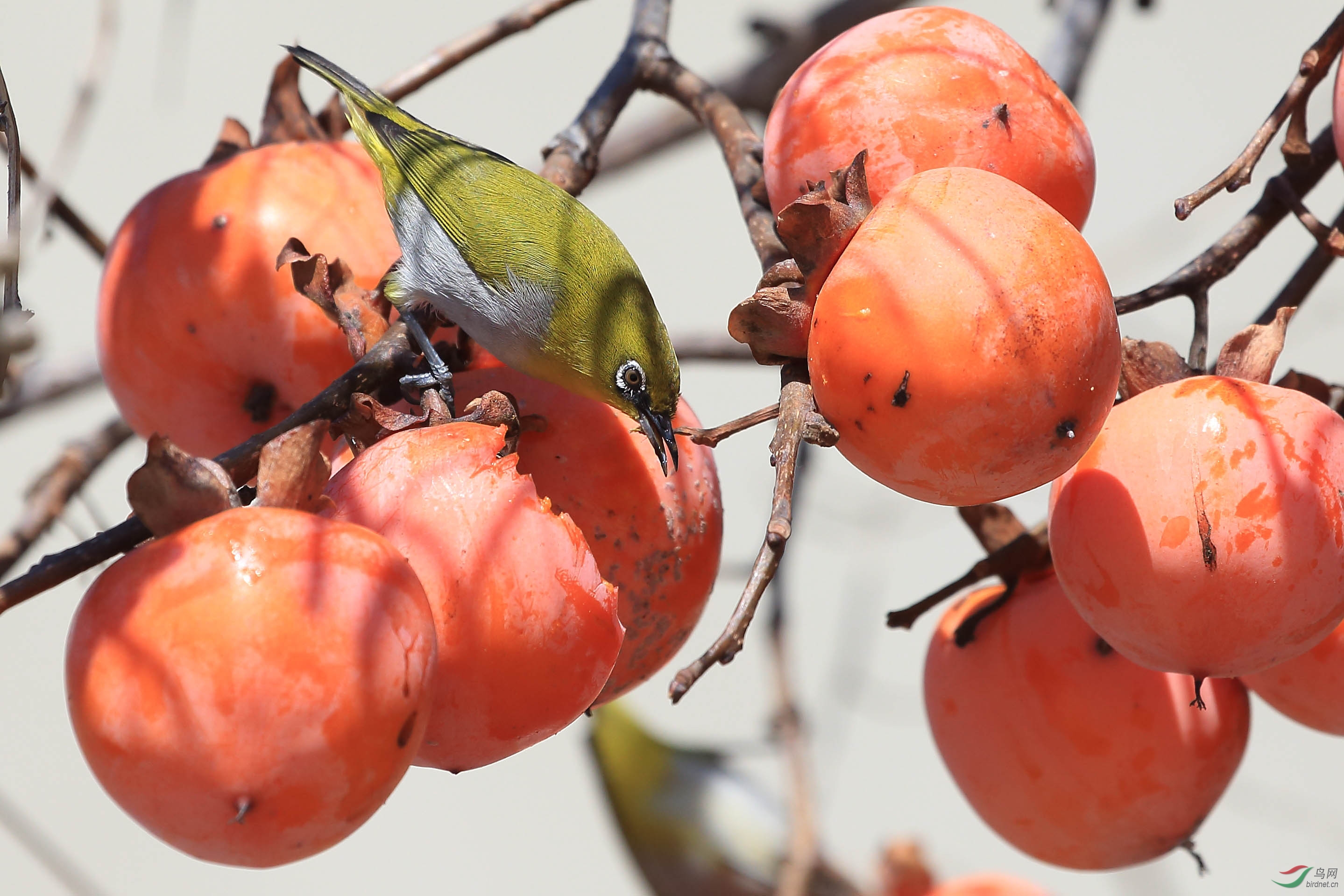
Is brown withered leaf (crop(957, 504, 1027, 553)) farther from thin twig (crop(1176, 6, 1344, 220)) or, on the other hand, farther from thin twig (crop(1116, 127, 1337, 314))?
thin twig (crop(1176, 6, 1344, 220))

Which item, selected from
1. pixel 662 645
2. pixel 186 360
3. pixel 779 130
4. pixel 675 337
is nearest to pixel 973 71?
pixel 779 130

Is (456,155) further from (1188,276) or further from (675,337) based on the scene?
(1188,276)

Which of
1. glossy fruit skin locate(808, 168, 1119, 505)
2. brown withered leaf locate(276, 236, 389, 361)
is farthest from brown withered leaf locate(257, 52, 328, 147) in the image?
glossy fruit skin locate(808, 168, 1119, 505)

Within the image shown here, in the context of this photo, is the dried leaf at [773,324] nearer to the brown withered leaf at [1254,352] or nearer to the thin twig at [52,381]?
the brown withered leaf at [1254,352]

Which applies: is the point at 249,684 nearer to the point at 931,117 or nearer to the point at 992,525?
the point at 931,117

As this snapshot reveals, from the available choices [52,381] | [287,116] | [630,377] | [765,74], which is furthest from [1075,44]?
[52,381]

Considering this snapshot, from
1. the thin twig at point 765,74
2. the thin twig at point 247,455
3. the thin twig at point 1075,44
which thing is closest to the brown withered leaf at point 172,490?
the thin twig at point 247,455
